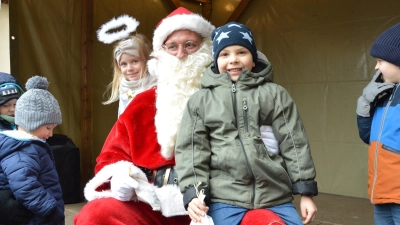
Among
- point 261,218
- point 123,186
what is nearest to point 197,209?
point 261,218

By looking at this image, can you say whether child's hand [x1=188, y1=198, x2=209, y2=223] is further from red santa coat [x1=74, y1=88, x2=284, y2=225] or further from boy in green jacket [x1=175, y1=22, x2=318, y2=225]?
red santa coat [x1=74, y1=88, x2=284, y2=225]

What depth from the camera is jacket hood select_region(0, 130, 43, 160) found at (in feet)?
8.02

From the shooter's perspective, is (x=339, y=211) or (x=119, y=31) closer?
(x=119, y=31)

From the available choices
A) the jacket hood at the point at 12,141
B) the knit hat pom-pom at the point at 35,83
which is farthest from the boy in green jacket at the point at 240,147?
the knit hat pom-pom at the point at 35,83

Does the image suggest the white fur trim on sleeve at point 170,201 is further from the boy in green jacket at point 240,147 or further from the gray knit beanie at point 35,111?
the gray knit beanie at point 35,111

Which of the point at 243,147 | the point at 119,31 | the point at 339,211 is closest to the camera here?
the point at 243,147

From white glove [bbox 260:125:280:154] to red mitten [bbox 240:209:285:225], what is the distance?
0.94ft

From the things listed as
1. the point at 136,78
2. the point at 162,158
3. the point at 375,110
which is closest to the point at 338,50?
the point at 375,110

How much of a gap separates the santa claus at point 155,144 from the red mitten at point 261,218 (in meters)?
0.44

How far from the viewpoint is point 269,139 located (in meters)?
1.88

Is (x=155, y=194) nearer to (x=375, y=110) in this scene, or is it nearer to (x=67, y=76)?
Result: (x=375, y=110)

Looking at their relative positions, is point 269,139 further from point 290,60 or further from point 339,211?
point 290,60

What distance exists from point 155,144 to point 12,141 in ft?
2.96

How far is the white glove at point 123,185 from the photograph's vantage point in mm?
1982
